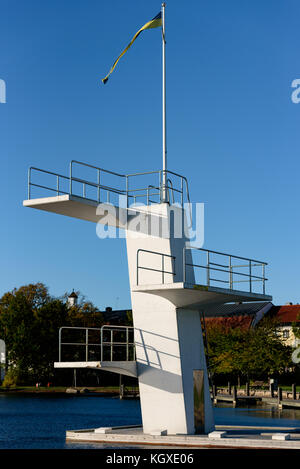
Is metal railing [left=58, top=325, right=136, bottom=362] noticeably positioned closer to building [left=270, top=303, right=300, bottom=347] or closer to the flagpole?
the flagpole

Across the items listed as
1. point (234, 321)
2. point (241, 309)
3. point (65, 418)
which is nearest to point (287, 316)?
point (241, 309)

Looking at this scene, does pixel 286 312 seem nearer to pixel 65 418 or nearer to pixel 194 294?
pixel 65 418

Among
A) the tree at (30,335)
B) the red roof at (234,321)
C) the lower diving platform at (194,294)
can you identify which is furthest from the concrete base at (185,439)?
the red roof at (234,321)

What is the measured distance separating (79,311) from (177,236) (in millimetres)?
62171

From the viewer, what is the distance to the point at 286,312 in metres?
90.8

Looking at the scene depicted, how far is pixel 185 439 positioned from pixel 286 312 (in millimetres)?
70401

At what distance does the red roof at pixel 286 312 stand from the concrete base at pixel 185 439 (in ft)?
209

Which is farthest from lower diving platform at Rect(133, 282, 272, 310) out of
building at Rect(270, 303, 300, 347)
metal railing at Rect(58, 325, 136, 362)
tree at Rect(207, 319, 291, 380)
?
building at Rect(270, 303, 300, 347)

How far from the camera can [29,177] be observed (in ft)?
72.2

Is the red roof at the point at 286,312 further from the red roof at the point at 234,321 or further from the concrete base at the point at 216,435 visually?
the concrete base at the point at 216,435

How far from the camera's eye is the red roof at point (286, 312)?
87.4 metres

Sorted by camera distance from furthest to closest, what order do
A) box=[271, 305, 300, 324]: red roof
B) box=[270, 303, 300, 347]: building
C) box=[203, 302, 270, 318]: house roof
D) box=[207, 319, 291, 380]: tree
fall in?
box=[203, 302, 270, 318]: house roof → box=[271, 305, 300, 324]: red roof → box=[270, 303, 300, 347]: building → box=[207, 319, 291, 380]: tree

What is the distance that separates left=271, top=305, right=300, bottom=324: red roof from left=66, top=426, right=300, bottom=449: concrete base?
63.7m

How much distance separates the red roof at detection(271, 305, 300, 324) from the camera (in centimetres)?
Result: 8738
